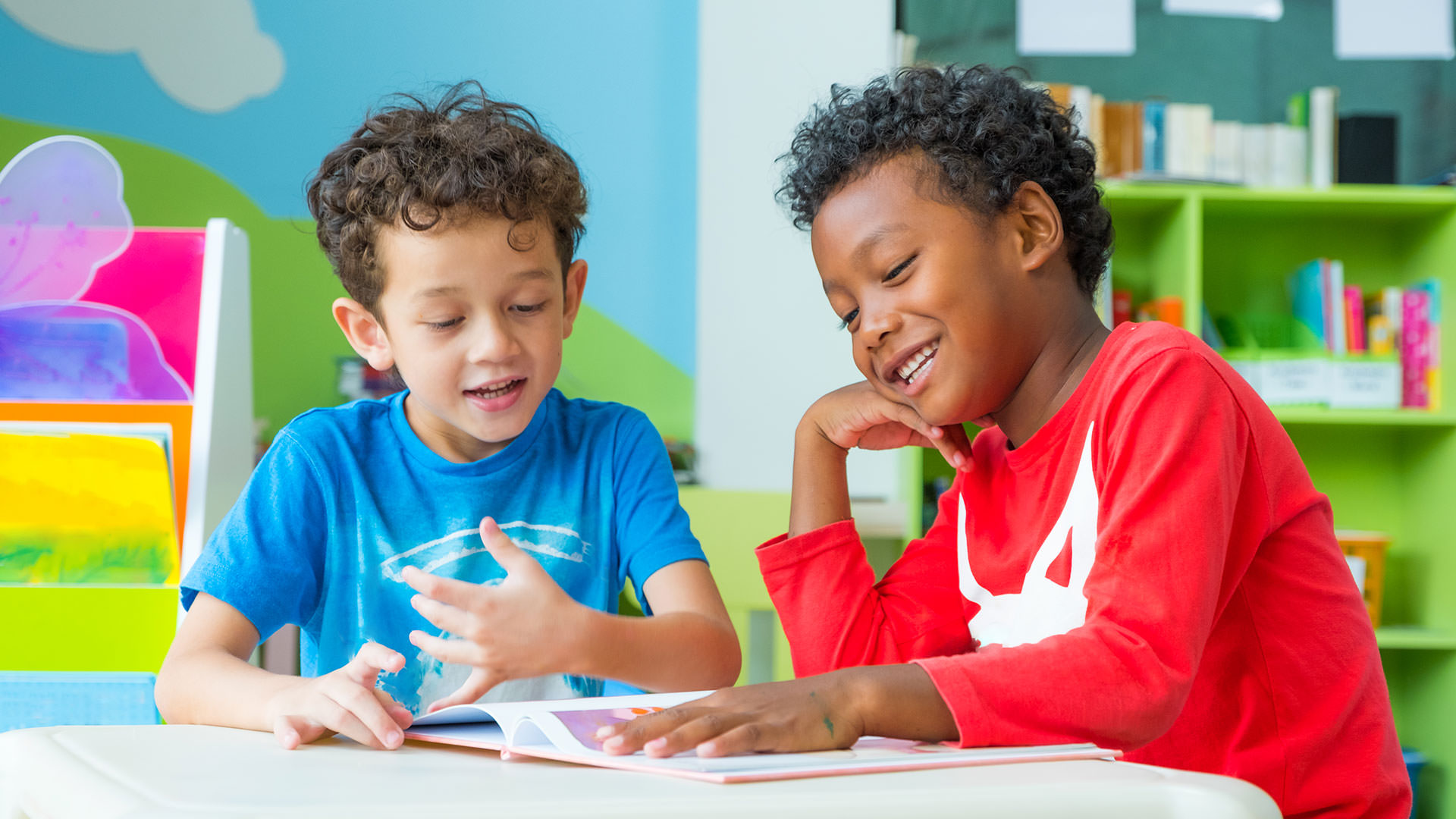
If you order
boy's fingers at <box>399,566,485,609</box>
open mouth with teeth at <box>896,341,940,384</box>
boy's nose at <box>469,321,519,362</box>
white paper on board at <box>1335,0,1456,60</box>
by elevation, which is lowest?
boy's fingers at <box>399,566,485,609</box>

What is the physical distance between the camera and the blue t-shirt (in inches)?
38.2

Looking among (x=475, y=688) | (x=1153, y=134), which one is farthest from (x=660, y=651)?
(x=1153, y=134)

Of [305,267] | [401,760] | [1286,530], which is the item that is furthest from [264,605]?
[305,267]

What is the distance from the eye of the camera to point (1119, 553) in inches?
26.8

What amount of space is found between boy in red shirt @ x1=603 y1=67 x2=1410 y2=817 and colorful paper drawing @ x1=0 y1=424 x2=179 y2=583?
0.77 meters

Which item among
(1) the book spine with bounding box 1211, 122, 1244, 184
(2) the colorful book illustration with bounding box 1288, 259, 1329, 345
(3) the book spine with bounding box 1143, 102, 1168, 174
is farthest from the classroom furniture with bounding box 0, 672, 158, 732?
(2) the colorful book illustration with bounding box 1288, 259, 1329, 345

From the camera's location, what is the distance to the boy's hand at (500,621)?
616 mm

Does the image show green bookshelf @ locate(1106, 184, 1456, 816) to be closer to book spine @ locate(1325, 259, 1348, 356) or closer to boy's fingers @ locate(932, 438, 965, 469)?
book spine @ locate(1325, 259, 1348, 356)

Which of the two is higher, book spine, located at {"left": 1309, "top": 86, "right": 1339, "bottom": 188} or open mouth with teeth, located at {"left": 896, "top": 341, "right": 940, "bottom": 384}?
book spine, located at {"left": 1309, "top": 86, "right": 1339, "bottom": 188}

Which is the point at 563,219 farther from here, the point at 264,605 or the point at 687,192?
the point at 687,192

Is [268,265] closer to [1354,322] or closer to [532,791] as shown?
[532,791]

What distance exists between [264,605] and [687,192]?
5.98 feet

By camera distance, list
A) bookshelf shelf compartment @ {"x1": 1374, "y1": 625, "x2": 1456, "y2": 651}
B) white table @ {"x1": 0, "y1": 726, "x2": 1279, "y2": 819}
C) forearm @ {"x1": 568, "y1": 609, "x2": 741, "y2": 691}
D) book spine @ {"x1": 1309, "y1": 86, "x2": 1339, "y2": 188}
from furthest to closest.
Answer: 1. book spine @ {"x1": 1309, "y1": 86, "x2": 1339, "y2": 188}
2. bookshelf shelf compartment @ {"x1": 1374, "y1": 625, "x2": 1456, "y2": 651}
3. forearm @ {"x1": 568, "y1": 609, "x2": 741, "y2": 691}
4. white table @ {"x1": 0, "y1": 726, "x2": 1279, "y2": 819}

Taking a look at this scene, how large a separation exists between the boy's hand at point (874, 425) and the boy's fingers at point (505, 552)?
1.45 feet
